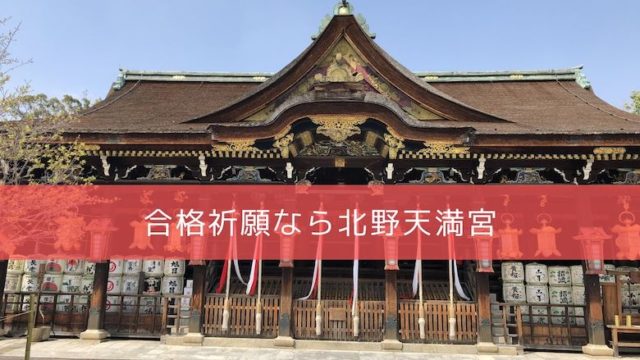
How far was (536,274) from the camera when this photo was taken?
11.8m

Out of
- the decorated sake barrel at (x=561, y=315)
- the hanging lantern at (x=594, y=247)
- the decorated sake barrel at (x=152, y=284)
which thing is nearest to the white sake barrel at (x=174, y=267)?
the decorated sake barrel at (x=152, y=284)

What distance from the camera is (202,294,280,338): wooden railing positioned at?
11.0m

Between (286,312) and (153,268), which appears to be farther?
(153,268)

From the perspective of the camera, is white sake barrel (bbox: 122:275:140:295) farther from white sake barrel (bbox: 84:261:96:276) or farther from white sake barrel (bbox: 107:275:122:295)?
white sake barrel (bbox: 84:261:96:276)

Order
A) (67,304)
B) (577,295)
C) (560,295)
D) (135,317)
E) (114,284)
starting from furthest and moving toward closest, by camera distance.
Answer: (114,284), (67,304), (135,317), (560,295), (577,295)

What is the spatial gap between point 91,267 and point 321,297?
6609mm

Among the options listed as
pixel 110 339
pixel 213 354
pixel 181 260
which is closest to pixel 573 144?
pixel 213 354

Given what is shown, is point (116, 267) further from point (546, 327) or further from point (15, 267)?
point (546, 327)

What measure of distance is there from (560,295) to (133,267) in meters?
11.8

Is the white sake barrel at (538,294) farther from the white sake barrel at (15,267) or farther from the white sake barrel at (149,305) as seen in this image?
the white sake barrel at (15,267)

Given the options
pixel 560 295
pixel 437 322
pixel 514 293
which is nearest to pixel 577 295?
pixel 560 295

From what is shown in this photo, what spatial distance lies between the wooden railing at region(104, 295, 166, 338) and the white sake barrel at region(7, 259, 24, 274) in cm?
283

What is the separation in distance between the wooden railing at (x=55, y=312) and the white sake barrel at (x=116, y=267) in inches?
35.6

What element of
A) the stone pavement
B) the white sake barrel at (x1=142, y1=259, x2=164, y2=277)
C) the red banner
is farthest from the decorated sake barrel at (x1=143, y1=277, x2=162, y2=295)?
the stone pavement
